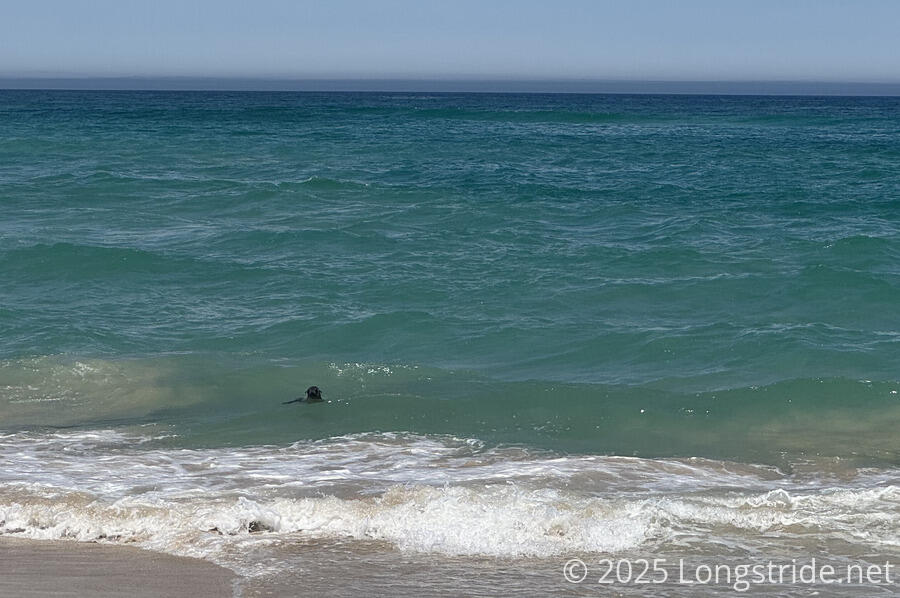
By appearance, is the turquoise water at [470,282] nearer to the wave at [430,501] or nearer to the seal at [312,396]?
the seal at [312,396]

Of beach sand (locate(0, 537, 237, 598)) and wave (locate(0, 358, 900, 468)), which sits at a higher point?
beach sand (locate(0, 537, 237, 598))

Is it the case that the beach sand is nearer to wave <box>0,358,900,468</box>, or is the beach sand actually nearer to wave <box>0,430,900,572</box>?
wave <box>0,430,900,572</box>

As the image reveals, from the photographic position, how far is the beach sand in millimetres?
6293

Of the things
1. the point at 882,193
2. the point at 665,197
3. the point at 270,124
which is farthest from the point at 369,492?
the point at 270,124

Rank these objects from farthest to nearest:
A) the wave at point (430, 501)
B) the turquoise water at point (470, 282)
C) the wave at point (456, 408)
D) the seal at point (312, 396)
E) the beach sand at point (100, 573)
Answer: the turquoise water at point (470, 282) < the seal at point (312, 396) < the wave at point (456, 408) < the wave at point (430, 501) < the beach sand at point (100, 573)

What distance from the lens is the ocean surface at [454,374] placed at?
24.4 feet

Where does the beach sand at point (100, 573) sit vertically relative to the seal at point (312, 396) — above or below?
above

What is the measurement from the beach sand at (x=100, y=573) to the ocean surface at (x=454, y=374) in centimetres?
21

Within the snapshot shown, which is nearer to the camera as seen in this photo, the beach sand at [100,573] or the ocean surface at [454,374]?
the beach sand at [100,573]

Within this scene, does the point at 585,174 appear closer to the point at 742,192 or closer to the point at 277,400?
the point at 742,192

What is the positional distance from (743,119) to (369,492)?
52518mm

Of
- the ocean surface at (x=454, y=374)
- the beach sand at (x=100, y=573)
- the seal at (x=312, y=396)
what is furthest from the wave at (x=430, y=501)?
the seal at (x=312, y=396)

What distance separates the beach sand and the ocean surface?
21 centimetres

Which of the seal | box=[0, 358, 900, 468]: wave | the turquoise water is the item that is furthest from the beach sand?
the seal
